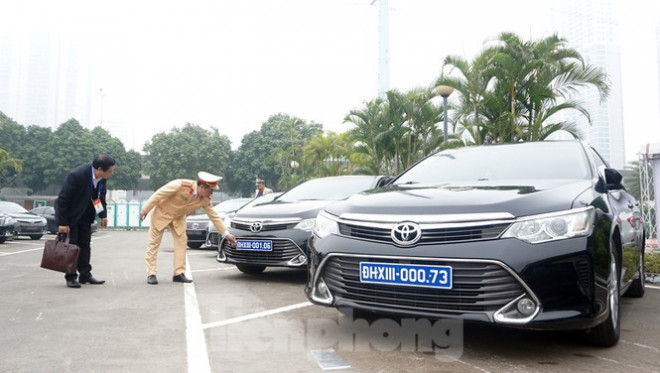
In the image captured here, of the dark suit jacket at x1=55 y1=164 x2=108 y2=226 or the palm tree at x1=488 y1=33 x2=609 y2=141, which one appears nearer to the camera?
the dark suit jacket at x1=55 y1=164 x2=108 y2=226

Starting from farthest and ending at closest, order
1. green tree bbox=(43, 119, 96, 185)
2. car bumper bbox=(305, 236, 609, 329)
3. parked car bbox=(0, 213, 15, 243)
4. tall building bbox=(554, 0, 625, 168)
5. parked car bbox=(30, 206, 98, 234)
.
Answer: green tree bbox=(43, 119, 96, 185), tall building bbox=(554, 0, 625, 168), parked car bbox=(30, 206, 98, 234), parked car bbox=(0, 213, 15, 243), car bumper bbox=(305, 236, 609, 329)

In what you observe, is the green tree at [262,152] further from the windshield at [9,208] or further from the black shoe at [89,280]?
the black shoe at [89,280]

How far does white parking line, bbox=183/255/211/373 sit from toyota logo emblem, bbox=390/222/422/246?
49.0 inches

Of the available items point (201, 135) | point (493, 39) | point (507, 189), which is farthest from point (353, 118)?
point (201, 135)

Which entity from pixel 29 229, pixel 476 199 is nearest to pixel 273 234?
pixel 476 199

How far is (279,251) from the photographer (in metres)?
5.79

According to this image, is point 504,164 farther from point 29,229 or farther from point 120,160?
point 120,160

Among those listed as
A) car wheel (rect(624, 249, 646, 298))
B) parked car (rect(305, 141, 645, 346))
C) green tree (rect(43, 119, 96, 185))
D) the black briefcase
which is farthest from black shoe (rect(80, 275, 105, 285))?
green tree (rect(43, 119, 96, 185))

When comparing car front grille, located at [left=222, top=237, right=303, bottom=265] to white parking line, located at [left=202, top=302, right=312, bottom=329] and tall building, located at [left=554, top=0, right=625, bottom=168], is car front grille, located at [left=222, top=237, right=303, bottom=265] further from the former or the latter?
tall building, located at [left=554, top=0, right=625, bottom=168]

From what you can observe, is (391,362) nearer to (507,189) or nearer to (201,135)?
(507,189)

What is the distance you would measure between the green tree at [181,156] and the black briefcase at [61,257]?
43.3 meters

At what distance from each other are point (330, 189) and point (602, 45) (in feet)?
104

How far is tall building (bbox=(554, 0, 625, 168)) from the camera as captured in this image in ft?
96.3

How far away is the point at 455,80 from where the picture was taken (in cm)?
1406
